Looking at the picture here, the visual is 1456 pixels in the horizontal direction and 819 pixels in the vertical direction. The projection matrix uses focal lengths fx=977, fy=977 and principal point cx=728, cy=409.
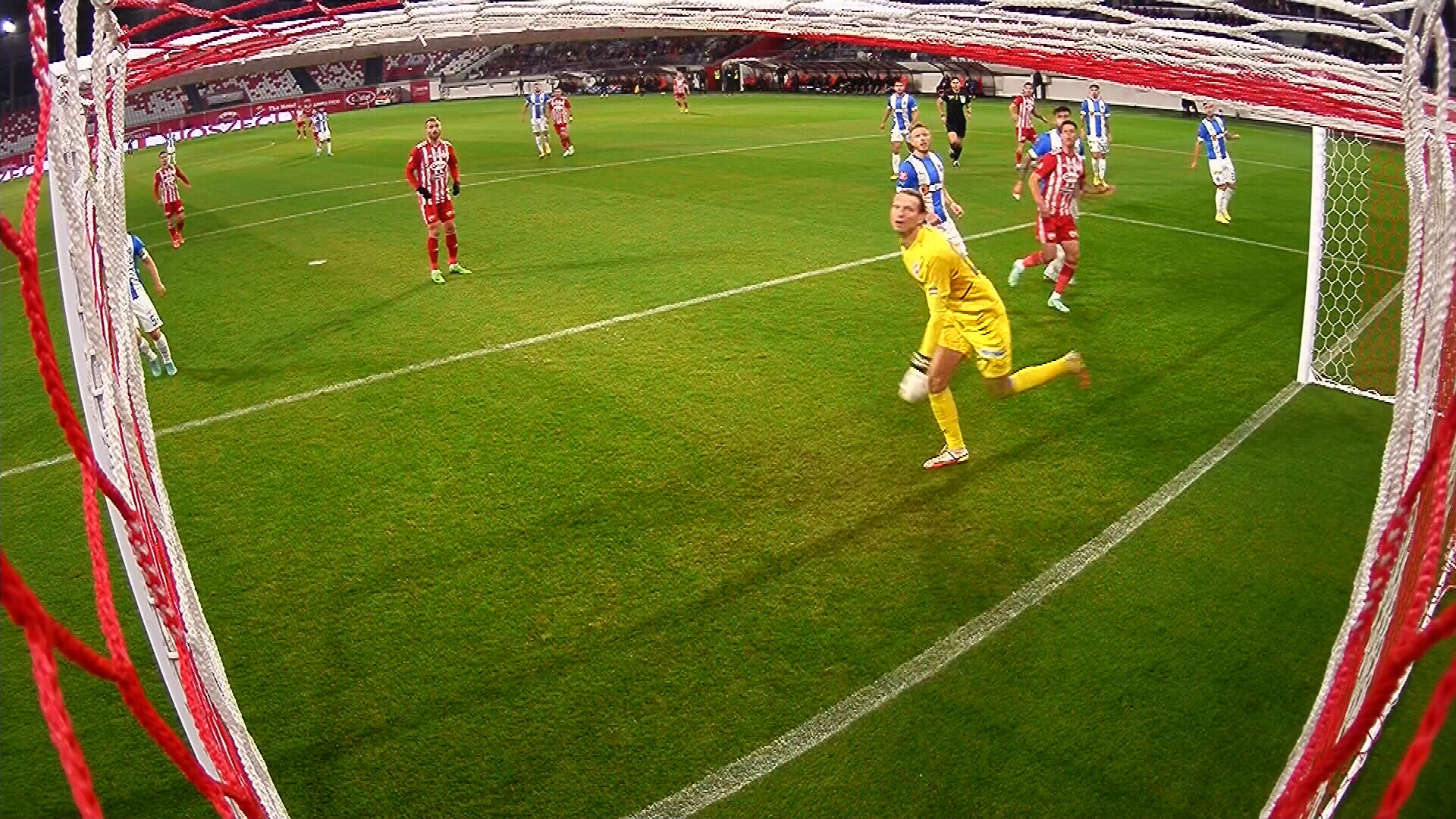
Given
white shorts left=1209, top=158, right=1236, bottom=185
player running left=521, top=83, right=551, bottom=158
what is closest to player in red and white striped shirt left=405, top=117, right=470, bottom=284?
white shorts left=1209, top=158, right=1236, bottom=185

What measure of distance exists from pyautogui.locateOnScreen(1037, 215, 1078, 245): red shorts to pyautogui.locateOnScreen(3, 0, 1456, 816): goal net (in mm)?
4904

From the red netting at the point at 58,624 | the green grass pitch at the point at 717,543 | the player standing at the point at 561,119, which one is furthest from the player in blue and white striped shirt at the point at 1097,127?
the red netting at the point at 58,624

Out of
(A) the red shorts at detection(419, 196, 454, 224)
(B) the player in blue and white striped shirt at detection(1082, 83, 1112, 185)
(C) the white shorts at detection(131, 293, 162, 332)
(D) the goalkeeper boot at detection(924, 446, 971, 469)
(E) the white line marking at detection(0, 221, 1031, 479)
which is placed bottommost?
(D) the goalkeeper boot at detection(924, 446, 971, 469)

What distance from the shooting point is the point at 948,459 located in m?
7.33

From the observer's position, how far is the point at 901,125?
2020cm

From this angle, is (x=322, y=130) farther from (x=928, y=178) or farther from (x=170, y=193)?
(x=928, y=178)

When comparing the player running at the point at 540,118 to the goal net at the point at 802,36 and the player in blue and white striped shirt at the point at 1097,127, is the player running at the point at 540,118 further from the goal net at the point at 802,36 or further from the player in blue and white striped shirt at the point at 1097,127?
the goal net at the point at 802,36

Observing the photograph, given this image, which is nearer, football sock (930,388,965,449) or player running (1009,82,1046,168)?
football sock (930,388,965,449)

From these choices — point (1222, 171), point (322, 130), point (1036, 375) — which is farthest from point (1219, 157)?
point (322, 130)

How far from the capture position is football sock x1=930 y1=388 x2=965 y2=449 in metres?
7.05

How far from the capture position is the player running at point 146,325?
9617 mm

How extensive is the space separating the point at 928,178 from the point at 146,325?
8251 millimetres

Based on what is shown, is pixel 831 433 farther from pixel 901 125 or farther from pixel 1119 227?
pixel 901 125

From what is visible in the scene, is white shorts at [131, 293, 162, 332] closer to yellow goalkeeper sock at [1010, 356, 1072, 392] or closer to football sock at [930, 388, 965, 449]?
football sock at [930, 388, 965, 449]
